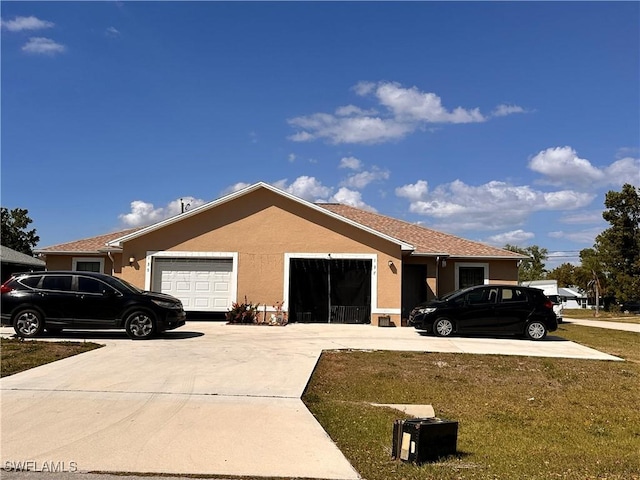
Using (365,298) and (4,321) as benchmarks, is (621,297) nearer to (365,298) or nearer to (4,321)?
(365,298)

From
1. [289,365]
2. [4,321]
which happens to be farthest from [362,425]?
[4,321]

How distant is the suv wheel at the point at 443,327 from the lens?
15.9 meters

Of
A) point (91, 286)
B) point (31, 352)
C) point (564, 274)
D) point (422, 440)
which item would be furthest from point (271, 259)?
point (564, 274)

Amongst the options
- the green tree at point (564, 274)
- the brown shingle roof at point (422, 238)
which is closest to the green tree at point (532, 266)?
the green tree at point (564, 274)

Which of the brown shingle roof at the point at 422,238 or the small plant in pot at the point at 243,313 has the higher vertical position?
the brown shingle roof at the point at 422,238

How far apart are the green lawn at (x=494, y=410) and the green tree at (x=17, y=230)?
46456mm

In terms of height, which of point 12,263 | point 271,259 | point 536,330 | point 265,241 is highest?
point 265,241

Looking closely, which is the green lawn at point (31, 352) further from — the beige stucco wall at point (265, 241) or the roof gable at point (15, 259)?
the roof gable at point (15, 259)

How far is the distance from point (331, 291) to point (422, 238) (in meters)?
6.39

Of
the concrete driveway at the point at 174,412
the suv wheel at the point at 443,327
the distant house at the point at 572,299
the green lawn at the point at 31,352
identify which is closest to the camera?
the concrete driveway at the point at 174,412

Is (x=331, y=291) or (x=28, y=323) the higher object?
(x=331, y=291)

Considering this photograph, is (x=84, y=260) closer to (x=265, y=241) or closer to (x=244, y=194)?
(x=244, y=194)

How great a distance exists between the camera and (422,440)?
5500 millimetres

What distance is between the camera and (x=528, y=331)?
632 inches
